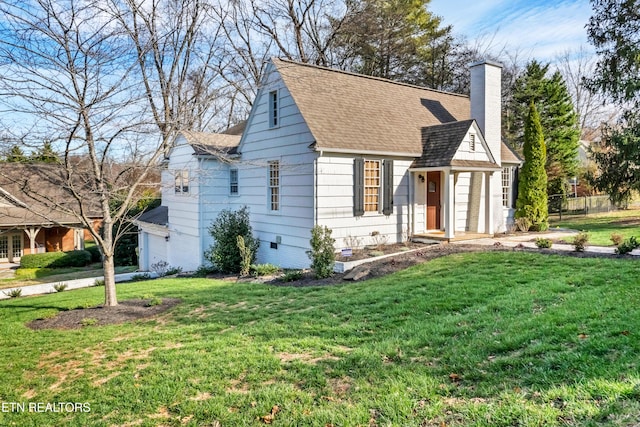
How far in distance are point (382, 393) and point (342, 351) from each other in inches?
50.6

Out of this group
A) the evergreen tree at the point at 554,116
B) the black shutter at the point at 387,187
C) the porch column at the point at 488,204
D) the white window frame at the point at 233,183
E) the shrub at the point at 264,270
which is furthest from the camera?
the evergreen tree at the point at 554,116

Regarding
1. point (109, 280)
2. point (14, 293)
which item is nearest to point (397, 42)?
point (14, 293)

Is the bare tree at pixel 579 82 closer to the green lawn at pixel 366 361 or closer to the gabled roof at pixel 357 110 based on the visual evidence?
the gabled roof at pixel 357 110

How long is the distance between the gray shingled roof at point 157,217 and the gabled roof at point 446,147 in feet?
41.0

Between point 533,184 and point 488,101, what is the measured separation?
3898 mm

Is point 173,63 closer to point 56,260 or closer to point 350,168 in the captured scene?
point 350,168

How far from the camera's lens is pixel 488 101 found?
16719mm

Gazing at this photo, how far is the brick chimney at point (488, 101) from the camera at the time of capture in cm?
1666

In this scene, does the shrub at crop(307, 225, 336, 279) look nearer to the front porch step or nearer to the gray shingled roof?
the front porch step

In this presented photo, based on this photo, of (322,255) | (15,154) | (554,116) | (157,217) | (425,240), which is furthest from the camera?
(554,116)

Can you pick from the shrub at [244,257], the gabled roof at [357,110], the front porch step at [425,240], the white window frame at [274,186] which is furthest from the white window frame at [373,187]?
the shrub at [244,257]

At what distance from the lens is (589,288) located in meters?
7.28

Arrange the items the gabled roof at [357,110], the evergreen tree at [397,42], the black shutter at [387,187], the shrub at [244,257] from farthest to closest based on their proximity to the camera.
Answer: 1. the evergreen tree at [397,42]
2. the black shutter at [387,187]
3. the shrub at [244,257]
4. the gabled roof at [357,110]

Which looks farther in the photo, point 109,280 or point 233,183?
point 233,183
